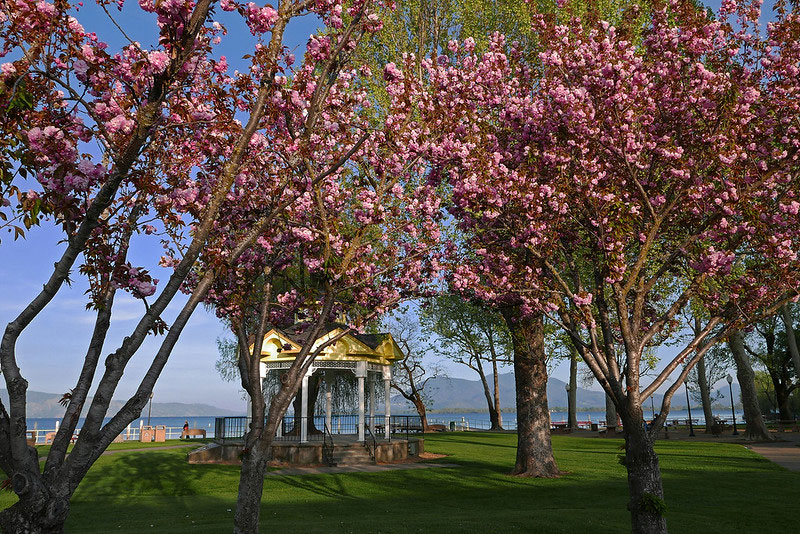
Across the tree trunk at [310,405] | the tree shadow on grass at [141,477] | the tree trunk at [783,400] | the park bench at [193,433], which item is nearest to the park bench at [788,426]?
the tree trunk at [783,400]

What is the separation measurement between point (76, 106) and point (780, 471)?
20134 mm

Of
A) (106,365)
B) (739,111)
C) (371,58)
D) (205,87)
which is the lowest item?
(106,365)

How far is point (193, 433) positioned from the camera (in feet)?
138

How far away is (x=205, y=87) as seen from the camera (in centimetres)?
637

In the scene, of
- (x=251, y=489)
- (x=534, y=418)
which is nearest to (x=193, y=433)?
(x=534, y=418)

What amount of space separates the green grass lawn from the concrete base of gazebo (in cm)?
110

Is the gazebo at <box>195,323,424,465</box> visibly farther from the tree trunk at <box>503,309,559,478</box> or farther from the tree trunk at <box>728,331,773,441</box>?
the tree trunk at <box>728,331,773,441</box>

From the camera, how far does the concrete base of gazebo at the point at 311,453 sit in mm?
21703

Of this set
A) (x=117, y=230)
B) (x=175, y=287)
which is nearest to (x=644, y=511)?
(x=175, y=287)

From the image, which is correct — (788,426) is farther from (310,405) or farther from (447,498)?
(447,498)

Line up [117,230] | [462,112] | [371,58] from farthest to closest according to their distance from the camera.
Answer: [371,58] < [462,112] < [117,230]

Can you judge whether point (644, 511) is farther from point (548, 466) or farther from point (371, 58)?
point (371, 58)

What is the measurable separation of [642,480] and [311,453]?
1512cm

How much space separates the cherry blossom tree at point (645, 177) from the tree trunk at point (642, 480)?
0.06 ft
